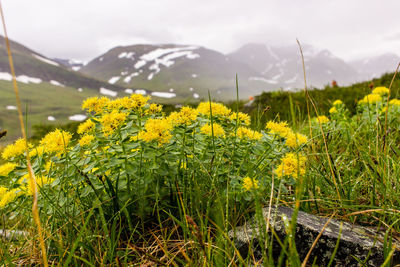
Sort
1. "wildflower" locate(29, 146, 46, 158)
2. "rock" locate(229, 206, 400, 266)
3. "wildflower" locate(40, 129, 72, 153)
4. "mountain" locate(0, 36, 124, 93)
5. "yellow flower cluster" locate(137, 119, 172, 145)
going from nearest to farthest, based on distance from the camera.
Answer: "rock" locate(229, 206, 400, 266), "yellow flower cluster" locate(137, 119, 172, 145), "wildflower" locate(40, 129, 72, 153), "wildflower" locate(29, 146, 46, 158), "mountain" locate(0, 36, 124, 93)

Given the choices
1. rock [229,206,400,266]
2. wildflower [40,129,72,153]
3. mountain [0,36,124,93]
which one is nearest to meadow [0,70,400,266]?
wildflower [40,129,72,153]

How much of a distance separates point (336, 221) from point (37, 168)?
7.92 feet

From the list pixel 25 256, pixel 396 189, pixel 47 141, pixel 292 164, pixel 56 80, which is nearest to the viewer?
pixel 292 164

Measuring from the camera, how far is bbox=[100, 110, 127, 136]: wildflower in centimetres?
184

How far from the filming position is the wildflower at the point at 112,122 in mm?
1843

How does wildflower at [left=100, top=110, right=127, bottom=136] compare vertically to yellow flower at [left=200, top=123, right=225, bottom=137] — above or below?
above

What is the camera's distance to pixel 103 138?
79.7 inches

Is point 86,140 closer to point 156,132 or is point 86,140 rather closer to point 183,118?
point 156,132

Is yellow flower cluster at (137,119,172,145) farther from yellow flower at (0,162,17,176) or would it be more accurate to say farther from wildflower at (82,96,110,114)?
yellow flower at (0,162,17,176)

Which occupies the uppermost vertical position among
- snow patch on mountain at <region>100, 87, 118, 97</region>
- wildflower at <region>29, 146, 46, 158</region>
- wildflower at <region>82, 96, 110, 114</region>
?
snow patch on mountain at <region>100, 87, 118, 97</region>

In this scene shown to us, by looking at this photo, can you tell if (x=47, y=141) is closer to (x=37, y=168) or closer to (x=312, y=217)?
(x=37, y=168)

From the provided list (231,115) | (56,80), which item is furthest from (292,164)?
(56,80)

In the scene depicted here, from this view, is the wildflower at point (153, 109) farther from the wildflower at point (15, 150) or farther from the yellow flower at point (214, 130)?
the wildflower at point (15, 150)

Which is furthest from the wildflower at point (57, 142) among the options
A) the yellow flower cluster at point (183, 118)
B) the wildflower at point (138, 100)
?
the yellow flower cluster at point (183, 118)
